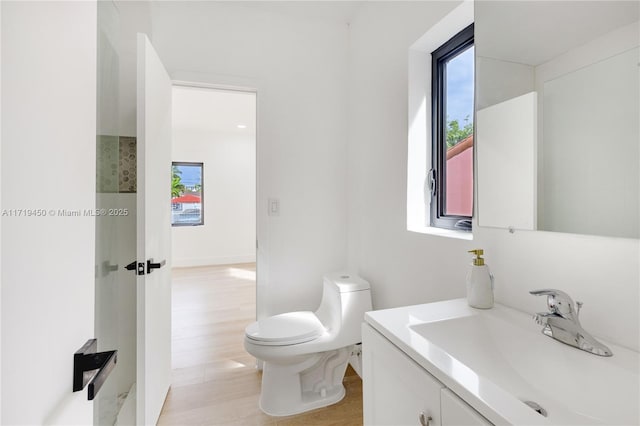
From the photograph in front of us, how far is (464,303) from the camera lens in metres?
0.98

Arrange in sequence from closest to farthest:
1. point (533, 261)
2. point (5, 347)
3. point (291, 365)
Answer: point (5, 347), point (533, 261), point (291, 365)

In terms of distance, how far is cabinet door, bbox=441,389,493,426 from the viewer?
0.52 m

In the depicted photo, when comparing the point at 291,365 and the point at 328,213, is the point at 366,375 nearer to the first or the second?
the point at 291,365

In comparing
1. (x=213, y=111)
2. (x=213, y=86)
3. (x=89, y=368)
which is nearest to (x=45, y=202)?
(x=89, y=368)

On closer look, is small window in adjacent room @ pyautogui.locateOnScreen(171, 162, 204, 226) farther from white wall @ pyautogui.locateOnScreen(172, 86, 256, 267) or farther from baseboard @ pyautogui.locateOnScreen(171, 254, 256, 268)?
baseboard @ pyautogui.locateOnScreen(171, 254, 256, 268)

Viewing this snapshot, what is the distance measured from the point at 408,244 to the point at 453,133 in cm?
60

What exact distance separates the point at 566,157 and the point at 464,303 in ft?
1.73

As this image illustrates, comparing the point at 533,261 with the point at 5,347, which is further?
the point at 533,261

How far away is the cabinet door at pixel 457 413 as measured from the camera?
516mm

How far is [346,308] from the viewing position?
5.70 ft

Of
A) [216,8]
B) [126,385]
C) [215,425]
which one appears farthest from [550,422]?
[216,8]

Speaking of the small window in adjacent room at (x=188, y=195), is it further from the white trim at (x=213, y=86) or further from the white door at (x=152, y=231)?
the white door at (x=152, y=231)

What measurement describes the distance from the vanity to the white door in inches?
43.5

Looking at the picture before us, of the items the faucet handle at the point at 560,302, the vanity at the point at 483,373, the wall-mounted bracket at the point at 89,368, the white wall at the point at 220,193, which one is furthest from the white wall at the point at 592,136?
the white wall at the point at 220,193
